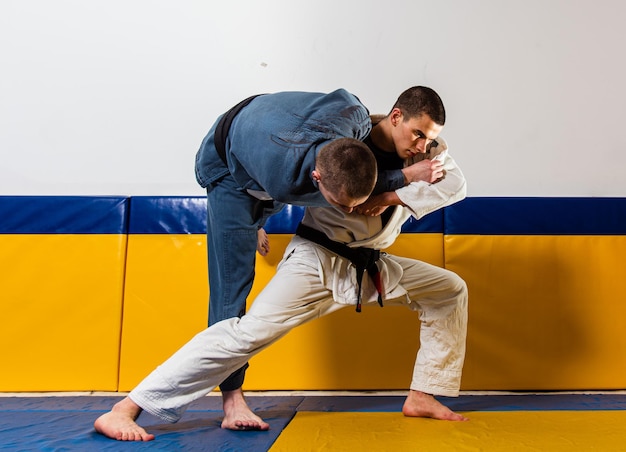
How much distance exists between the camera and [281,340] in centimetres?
305

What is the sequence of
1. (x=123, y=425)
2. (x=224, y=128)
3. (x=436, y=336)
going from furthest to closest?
1. (x=436, y=336)
2. (x=224, y=128)
3. (x=123, y=425)

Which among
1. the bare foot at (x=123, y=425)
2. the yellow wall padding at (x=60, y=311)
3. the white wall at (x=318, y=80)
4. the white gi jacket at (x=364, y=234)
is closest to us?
the bare foot at (x=123, y=425)

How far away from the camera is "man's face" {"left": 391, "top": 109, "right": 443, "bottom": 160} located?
2.23 m

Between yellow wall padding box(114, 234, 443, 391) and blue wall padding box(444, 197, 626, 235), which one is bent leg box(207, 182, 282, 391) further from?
blue wall padding box(444, 197, 626, 235)

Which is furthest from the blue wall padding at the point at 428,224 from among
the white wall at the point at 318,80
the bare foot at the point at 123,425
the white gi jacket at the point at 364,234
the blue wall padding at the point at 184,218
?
the bare foot at the point at 123,425

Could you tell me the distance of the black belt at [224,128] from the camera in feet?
7.52

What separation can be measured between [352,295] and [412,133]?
2.16 ft

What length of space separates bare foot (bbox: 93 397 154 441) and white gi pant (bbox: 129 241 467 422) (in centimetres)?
6

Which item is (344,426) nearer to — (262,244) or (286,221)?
(262,244)

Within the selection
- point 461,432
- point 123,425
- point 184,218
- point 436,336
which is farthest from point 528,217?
point 123,425

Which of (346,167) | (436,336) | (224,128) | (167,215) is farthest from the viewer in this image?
(167,215)

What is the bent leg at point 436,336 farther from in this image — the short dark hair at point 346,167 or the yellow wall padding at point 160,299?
the yellow wall padding at point 160,299

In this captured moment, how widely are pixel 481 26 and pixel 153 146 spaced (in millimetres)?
1940

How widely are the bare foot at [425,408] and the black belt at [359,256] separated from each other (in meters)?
0.43
